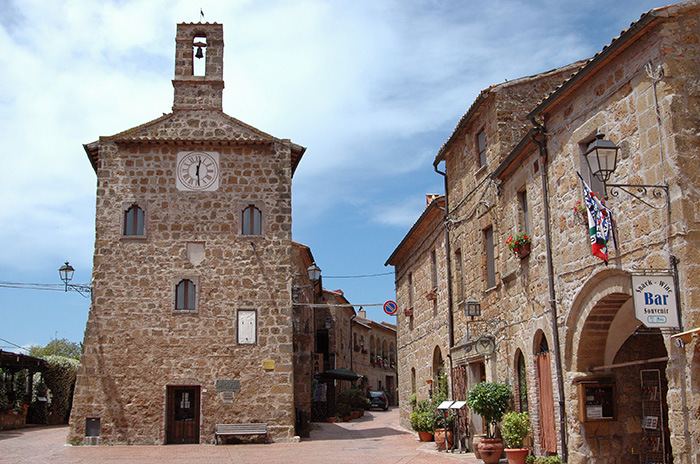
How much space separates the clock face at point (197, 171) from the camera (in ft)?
64.7

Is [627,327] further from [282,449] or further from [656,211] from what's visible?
[282,449]

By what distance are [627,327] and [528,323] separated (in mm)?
2510

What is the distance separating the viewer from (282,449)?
16.6 metres

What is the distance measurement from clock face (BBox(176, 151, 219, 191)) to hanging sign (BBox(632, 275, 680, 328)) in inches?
546

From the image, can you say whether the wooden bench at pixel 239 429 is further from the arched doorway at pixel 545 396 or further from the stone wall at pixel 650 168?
the stone wall at pixel 650 168

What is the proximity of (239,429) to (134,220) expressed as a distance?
6348mm

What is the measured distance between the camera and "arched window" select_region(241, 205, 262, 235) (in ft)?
64.3

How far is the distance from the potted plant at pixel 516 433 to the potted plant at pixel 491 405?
18.7 inches

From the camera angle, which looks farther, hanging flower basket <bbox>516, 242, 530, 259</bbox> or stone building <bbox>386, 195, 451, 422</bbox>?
stone building <bbox>386, 195, 451, 422</bbox>

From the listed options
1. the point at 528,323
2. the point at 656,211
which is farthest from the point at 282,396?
the point at 656,211

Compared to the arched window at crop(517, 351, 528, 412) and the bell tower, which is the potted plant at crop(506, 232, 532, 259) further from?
the bell tower

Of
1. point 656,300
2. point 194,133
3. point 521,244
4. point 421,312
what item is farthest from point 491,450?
point 194,133

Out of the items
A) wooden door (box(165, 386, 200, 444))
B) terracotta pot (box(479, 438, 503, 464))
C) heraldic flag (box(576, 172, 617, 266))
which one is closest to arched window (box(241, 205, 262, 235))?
wooden door (box(165, 386, 200, 444))

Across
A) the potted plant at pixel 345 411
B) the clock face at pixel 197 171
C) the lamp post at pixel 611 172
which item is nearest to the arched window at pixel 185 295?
the clock face at pixel 197 171
